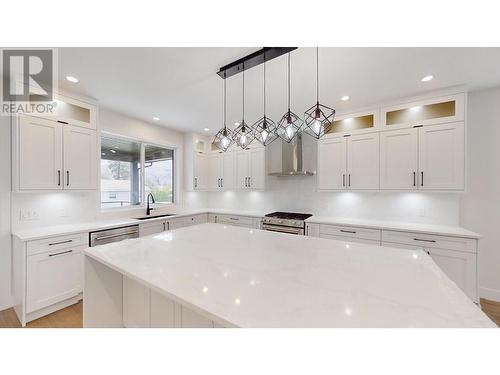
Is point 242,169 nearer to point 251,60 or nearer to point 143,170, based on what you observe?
point 143,170

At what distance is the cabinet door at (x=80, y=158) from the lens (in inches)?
98.1

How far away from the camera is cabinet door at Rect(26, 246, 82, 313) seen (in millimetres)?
2053

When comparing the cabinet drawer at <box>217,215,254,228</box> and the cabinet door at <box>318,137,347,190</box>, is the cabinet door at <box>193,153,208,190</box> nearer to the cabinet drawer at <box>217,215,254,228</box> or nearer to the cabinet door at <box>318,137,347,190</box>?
the cabinet drawer at <box>217,215,254,228</box>

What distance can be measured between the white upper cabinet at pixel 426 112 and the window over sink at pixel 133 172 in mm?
4059

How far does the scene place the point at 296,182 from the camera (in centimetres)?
393

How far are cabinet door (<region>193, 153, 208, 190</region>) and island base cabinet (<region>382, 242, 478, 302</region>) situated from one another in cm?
401

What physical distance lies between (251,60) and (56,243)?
9.28 ft

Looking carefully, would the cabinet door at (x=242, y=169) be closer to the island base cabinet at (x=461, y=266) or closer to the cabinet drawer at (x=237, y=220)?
the cabinet drawer at (x=237, y=220)

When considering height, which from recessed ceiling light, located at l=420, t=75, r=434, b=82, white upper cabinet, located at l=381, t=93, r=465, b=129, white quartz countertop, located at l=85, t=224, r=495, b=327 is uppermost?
recessed ceiling light, located at l=420, t=75, r=434, b=82

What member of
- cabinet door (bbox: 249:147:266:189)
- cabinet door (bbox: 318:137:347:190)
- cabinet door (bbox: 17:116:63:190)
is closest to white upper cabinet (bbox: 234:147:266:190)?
cabinet door (bbox: 249:147:266:189)

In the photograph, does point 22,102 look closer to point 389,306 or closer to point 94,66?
point 94,66
